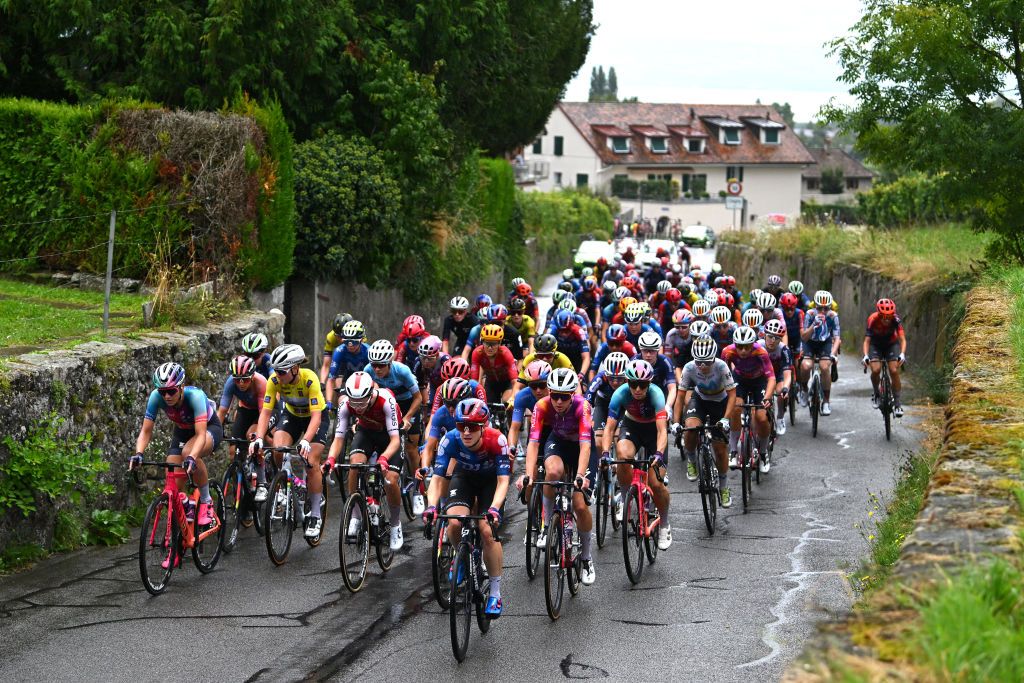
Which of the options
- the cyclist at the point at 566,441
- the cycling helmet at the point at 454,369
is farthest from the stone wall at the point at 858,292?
the cyclist at the point at 566,441

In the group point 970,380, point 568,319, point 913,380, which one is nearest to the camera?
point 970,380

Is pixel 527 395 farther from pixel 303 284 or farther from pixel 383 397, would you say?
pixel 303 284

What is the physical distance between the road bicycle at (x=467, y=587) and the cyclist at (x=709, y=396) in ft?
14.1

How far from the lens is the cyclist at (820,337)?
19.1 meters

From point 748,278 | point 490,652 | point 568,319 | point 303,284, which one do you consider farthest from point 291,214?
point 748,278

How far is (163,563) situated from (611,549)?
4022 millimetres

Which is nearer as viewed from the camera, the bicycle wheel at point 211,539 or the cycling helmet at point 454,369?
the bicycle wheel at point 211,539

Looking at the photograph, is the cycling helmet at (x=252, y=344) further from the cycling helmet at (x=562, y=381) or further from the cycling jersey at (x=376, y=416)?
A: the cycling helmet at (x=562, y=381)

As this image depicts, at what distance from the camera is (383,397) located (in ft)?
37.3

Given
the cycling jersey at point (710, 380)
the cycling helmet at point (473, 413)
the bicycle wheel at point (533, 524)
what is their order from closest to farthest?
the cycling helmet at point (473, 413) → the bicycle wheel at point (533, 524) → the cycling jersey at point (710, 380)

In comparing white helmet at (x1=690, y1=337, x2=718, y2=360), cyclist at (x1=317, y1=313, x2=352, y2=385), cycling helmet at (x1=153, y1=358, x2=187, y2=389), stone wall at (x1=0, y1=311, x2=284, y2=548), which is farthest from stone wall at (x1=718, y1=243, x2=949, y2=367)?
cycling helmet at (x1=153, y1=358, x2=187, y2=389)

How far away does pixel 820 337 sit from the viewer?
62.8ft

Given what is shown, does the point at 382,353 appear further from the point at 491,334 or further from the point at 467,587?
the point at 467,587

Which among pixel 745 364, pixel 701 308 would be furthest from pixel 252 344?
pixel 701 308
